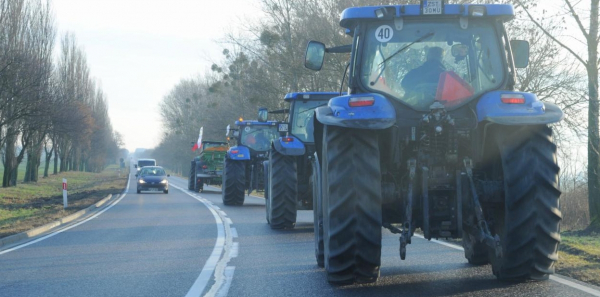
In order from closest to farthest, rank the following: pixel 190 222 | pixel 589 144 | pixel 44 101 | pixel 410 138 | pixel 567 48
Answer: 1. pixel 410 138
2. pixel 589 144
3. pixel 567 48
4. pixel 190 222
5. pixel 44 101

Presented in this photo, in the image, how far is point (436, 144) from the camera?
7.02m

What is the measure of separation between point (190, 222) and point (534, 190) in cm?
1243

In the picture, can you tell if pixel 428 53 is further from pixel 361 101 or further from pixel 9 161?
pixel 9 161

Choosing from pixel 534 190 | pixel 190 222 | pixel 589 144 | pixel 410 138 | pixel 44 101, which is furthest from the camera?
pixel 44 101

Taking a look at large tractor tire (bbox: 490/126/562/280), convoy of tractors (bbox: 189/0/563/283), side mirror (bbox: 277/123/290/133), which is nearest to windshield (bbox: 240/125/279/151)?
side mirror (bbox: 277/123/290/133)

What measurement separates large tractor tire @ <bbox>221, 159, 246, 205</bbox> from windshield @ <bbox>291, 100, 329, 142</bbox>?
A: 8748 mm

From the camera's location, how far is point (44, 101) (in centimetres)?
3969

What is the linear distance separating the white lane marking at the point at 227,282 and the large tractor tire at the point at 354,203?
43.7 inches

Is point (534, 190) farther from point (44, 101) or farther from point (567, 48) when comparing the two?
point (44, 101)

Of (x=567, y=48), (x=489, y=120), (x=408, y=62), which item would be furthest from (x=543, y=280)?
(x=567, y=48)

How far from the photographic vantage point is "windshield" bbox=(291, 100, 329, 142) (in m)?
15.5

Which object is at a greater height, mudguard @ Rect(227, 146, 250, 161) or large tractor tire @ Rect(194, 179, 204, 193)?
mudguard @ Rect(227, 146, 250, 161)

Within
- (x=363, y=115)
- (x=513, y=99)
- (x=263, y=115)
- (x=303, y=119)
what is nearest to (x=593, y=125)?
(x=303, y=119)

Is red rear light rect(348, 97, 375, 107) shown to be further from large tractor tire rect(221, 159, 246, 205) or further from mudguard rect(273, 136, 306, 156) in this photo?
large tractor tire rect(221, 159, 246, 205)
